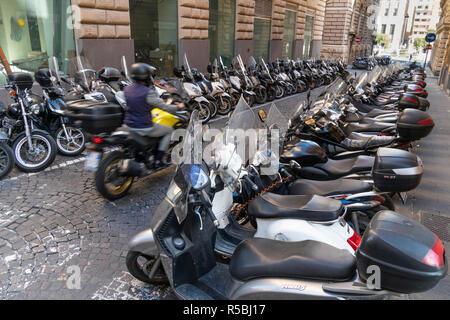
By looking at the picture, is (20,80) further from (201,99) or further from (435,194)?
(435,194)

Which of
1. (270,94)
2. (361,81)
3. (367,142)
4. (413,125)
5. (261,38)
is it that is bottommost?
(270,94)

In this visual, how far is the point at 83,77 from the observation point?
6.69 metres

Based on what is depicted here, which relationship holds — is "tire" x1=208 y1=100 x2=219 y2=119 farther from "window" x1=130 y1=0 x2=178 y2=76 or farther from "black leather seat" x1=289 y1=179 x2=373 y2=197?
"black leather seat" x1=289 y1=179 x2=373 y2=197

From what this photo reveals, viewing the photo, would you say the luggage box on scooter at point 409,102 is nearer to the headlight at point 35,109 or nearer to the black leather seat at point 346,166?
the black leather seat at point 346,166

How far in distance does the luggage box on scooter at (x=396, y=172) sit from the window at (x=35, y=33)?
318 inches

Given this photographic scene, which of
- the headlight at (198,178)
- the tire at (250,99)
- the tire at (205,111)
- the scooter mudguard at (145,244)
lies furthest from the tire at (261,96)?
the headlight at (198,178)

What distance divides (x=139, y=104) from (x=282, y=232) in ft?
8.16

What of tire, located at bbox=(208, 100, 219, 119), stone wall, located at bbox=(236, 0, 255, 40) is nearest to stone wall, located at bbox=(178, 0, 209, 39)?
stone wall, located at bbox=(236, 0, 255, 40)

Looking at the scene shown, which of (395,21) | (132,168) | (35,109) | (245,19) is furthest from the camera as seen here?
(395,21)

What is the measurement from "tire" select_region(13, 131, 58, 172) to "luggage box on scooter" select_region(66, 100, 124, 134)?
4.10 feet

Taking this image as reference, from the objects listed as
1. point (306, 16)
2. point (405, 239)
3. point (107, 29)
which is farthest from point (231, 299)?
point (306, 16)

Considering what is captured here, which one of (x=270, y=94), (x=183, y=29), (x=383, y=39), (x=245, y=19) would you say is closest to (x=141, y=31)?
(x=183, y=29)

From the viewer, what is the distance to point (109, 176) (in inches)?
155
